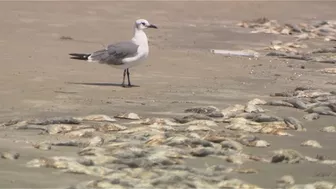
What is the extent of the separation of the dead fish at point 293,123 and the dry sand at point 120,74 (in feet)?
0.51

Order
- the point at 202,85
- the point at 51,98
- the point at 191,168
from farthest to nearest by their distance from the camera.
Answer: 1. the point at 202,85
2. the point at 51,98
3. the point at 191,168

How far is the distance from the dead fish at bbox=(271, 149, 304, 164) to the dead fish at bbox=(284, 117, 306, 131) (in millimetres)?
1490

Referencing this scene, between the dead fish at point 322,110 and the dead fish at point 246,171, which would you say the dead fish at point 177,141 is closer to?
the dead fish at point 246,171

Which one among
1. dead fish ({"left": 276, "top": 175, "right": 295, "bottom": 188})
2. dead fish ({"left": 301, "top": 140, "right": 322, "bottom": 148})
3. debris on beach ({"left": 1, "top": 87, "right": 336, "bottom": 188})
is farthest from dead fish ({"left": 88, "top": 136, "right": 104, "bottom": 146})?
dead fish ({"left": 301, "top": 140, "right": 322, "bottom": 148})

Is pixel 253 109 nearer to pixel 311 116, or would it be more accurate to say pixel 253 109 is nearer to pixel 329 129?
pixel 311 116

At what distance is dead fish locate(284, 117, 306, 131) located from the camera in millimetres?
8789

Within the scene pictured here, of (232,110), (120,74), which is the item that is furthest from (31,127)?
(120,74)

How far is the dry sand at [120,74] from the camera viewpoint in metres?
7.37

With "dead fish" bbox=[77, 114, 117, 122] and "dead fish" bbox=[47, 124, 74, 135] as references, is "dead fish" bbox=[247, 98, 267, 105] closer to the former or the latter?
"dead fish" bbox=[77, 114, 117, 122]

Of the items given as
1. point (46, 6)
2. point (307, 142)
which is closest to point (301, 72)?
point (307, 142)

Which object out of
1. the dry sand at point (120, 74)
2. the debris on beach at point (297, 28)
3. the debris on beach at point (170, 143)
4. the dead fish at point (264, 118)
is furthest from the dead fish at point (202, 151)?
the debris on beach at point (297, 28)

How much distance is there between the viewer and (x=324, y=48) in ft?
58.0

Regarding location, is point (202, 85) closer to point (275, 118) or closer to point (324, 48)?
point (275, 118)

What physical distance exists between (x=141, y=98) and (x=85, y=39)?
6.34m
